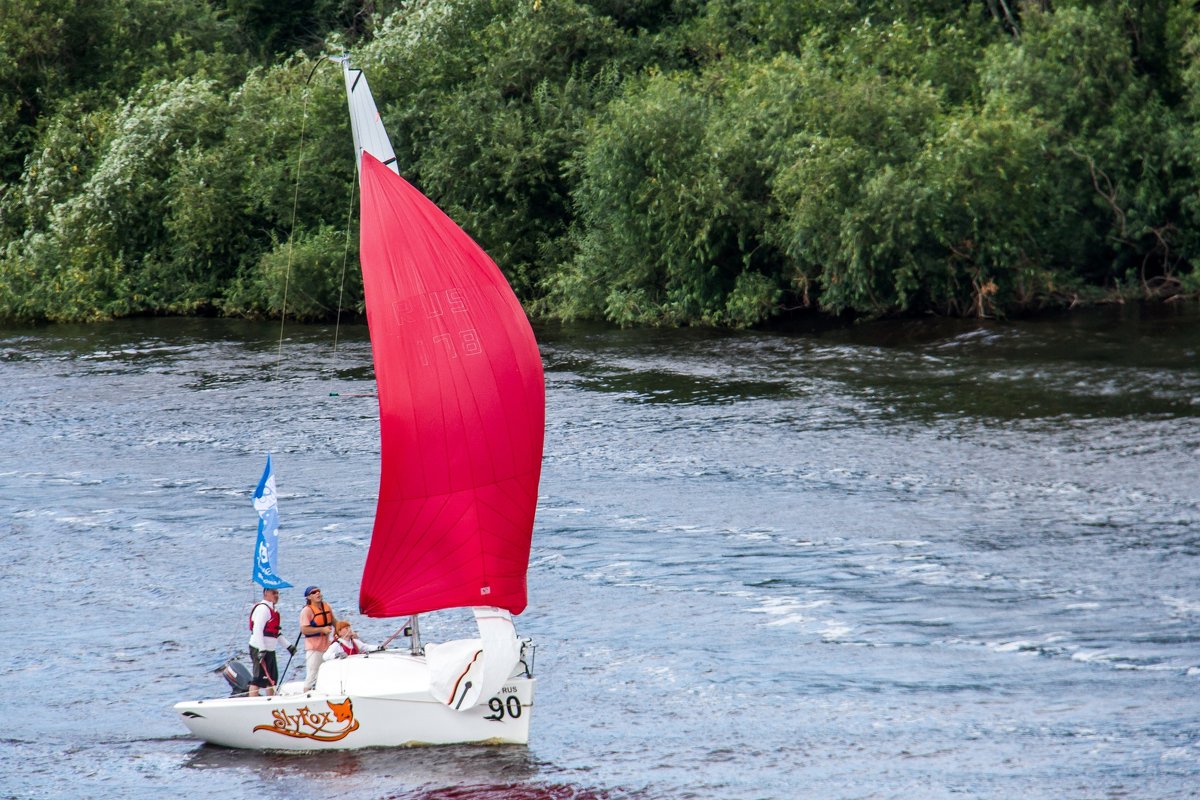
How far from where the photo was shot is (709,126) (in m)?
46.4

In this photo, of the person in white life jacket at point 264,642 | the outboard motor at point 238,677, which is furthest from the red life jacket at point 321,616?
the outboard motor at point 238,677

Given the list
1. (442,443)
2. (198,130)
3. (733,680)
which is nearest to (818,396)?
(733,680)

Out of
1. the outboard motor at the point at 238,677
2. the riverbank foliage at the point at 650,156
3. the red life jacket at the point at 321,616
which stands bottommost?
the outboard motor at the point at 238,677

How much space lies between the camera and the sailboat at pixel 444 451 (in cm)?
1872

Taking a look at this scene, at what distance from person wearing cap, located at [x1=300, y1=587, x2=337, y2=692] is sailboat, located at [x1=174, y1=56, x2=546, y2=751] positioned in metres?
0.63

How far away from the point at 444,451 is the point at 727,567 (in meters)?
8.23

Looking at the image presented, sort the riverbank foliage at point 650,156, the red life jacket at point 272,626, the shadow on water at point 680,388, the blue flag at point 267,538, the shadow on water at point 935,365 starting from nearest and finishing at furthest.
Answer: the blue flag at point 267,538, the red life jacket at point 272,626, the shadow on water at point 935,365, the shadow on water at point 680,388, the riverbank foliage at point 650,156

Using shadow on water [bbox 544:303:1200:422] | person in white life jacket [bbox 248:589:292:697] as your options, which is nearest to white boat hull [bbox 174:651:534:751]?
person in white life jacket [bbox 248:589:292:697]

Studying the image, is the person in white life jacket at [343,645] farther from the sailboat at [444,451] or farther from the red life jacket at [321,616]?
the sailboat at [444,451]

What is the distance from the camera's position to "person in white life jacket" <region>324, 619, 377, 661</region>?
19547 millimetres

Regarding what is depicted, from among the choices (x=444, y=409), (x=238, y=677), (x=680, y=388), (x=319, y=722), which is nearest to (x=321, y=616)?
(x=319, y=722)

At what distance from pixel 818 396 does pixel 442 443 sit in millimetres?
19716

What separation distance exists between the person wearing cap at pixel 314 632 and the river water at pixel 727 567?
1180 mm

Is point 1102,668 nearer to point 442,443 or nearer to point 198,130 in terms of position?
point 442,443
